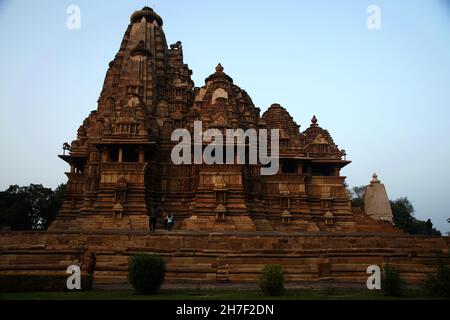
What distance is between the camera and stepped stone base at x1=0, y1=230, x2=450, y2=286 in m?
17.1

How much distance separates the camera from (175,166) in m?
30.9

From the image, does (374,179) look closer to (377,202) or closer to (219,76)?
(377,202)

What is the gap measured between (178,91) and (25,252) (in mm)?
21860

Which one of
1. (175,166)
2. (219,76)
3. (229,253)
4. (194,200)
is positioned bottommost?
(229,253)

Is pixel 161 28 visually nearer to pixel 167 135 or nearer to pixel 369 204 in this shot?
pixel 167 135

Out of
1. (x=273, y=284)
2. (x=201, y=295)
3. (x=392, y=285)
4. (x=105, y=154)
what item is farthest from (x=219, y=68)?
(x=392, y=285)

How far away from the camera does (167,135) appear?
32844mm

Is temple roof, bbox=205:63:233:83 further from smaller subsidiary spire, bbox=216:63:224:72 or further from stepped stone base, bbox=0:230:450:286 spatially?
stepped stone base, bbox=0:230:450:286

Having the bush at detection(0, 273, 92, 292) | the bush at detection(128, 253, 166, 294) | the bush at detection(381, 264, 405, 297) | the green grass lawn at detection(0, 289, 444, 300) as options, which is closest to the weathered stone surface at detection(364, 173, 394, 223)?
the green grass lawn at detection(0, 289, 444, 300)

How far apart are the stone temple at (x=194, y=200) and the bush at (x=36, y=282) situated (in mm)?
2562

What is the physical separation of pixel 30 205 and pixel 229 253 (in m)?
39.9

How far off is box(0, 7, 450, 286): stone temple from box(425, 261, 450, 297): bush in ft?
12.4

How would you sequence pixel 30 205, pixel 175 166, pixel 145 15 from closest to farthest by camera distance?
pixel 175 166
pixel 145 15
pixel 30 205
